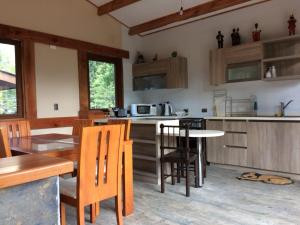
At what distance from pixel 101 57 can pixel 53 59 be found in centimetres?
113

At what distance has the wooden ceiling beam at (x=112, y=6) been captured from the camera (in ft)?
15.2

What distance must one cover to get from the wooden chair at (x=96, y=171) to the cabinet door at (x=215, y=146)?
2677mm

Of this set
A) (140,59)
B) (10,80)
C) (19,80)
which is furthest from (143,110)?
(10,80)

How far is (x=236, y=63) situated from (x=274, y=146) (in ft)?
4.95

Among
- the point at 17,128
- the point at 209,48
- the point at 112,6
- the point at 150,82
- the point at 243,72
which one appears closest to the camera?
the point at 17,128

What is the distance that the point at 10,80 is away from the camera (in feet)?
13.4

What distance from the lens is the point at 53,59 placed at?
4535mm

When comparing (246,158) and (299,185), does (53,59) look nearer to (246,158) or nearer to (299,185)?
(246,158)

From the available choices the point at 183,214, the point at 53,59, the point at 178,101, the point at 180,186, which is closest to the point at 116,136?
the point at 183,214

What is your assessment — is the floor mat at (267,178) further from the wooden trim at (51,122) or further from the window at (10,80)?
the window at (10,80)

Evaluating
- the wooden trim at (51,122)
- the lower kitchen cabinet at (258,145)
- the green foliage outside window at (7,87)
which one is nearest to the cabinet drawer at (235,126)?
the lower kitchen cabinet at (258,145)

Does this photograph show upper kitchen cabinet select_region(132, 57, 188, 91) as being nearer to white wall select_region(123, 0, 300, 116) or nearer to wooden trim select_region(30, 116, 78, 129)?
white wall select_region(123, 0, 300, 116)

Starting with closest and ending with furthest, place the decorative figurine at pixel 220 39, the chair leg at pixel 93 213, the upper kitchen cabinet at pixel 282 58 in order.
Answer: the chair leg at pixel 93 213
the upper kitchen cabinet at pixel 282 58
the decorative figurine at pixel 220 39

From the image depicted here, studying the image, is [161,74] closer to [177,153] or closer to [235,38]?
[235,38]
